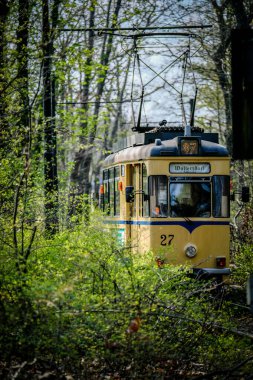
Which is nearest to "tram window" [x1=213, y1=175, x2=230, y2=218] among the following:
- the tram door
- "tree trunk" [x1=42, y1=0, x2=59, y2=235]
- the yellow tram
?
the yellow tram

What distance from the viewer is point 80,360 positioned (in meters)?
8.16

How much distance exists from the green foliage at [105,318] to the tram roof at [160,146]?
615 cm

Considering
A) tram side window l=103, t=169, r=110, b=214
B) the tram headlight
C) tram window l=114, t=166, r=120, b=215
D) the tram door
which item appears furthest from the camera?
tram side window l=103, t=169, r=110, b=214

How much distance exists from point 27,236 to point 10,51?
3634mm

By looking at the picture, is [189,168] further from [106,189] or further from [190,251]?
[106,189]

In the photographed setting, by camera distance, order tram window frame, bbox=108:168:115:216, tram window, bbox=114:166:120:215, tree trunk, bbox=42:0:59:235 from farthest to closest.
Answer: tram window frame, bbox=108:168:115:216
tram window, bbox=114:166:120:215
tree trunk, bbox=42:0:59:235

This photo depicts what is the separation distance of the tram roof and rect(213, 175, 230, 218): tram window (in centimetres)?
47

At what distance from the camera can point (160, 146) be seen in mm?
16203

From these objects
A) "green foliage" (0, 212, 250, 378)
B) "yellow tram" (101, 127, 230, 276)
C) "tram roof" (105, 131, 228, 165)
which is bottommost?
"green foliage" (0, 212, 250, 378)

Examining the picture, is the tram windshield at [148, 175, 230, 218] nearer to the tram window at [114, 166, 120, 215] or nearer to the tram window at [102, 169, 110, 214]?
the tram window at [114, 166, 120, 215]

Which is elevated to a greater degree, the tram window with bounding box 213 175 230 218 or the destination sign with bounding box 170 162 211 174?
the destination sign with bounding box 170 162 211 174

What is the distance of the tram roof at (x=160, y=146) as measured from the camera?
52.9 feet

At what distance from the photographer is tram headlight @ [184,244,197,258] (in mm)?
16188

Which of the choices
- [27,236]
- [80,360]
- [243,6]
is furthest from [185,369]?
[243,6]
